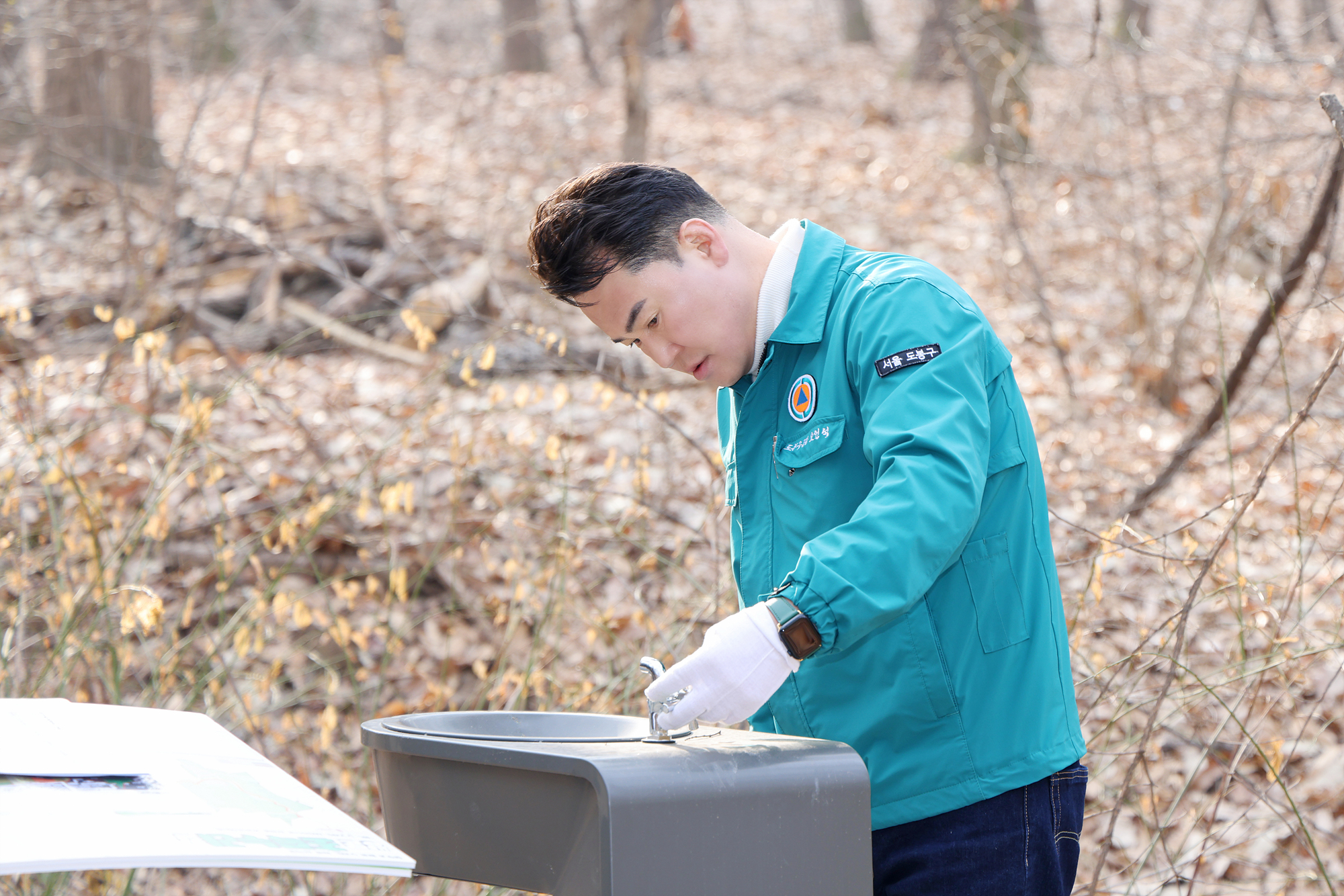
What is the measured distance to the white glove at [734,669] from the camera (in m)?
1.43

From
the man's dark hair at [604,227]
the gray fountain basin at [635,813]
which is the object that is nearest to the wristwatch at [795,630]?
the gray fountain basin at [635,813]

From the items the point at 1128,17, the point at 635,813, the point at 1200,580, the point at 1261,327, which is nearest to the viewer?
the point at 635,813

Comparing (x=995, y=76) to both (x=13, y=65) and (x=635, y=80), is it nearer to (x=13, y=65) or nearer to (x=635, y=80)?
(x=635, y=80)

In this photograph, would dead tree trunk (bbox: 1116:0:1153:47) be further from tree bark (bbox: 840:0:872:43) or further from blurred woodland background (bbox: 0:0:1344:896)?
tree bark (bbox: 840:0:872:43)

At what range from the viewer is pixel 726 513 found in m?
3.74

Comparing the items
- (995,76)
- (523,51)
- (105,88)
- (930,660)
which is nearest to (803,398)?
(930,660)

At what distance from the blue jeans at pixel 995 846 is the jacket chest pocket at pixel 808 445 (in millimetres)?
541

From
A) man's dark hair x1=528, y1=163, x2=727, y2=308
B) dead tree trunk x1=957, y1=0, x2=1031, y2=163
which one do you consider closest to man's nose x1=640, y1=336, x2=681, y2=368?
man's dark hair x1=528, y1=163, x2=727, y2=308

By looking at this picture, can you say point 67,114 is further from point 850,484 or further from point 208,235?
point 850,484

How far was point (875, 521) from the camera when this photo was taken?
141 cm

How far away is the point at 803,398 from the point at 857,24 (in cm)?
1726

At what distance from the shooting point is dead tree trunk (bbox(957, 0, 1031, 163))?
22.7 feet

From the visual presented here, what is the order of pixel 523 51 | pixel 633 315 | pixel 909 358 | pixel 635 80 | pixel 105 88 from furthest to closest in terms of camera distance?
1. pixel 523 51
2. pixel 635 80
3. pixel 105 88
4. pixel 633 315
5. pixel 909 358

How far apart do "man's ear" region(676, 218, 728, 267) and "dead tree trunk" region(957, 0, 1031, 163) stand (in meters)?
4.53
